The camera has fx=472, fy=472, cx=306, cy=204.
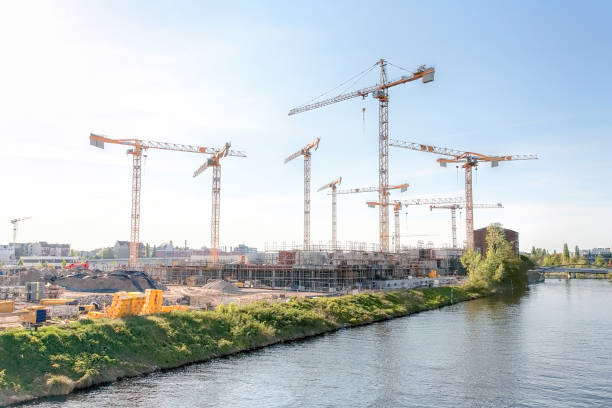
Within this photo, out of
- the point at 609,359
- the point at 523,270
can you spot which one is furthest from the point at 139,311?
the point at 523,270

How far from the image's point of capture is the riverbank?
28.5 m

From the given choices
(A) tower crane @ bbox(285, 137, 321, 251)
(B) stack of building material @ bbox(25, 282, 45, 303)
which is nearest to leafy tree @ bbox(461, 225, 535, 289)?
(A) tower crane @ bbox(285, 137, 321, 251)

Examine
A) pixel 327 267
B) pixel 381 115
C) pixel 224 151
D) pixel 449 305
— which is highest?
pixel 381 115

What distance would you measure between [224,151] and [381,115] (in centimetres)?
4078

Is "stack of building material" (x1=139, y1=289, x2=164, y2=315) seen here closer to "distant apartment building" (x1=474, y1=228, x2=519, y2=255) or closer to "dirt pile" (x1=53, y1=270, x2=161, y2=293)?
"dirt pile" (x1=53, y1=270, x2=161, y2=293)

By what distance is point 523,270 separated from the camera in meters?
111

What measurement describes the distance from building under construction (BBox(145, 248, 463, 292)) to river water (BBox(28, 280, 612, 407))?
26351 mm

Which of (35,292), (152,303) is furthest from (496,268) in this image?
(35,292)

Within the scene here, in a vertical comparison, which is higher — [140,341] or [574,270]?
[140,341]

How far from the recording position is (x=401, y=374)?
32656 mm

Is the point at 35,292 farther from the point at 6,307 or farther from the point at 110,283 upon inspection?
the point at 110,283

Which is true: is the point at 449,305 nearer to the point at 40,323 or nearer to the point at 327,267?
the point at 327,267

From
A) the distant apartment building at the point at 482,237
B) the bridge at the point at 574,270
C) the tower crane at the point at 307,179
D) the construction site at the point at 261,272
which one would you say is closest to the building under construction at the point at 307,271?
the construction site at the point at 261,272

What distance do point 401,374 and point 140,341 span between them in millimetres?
19263
